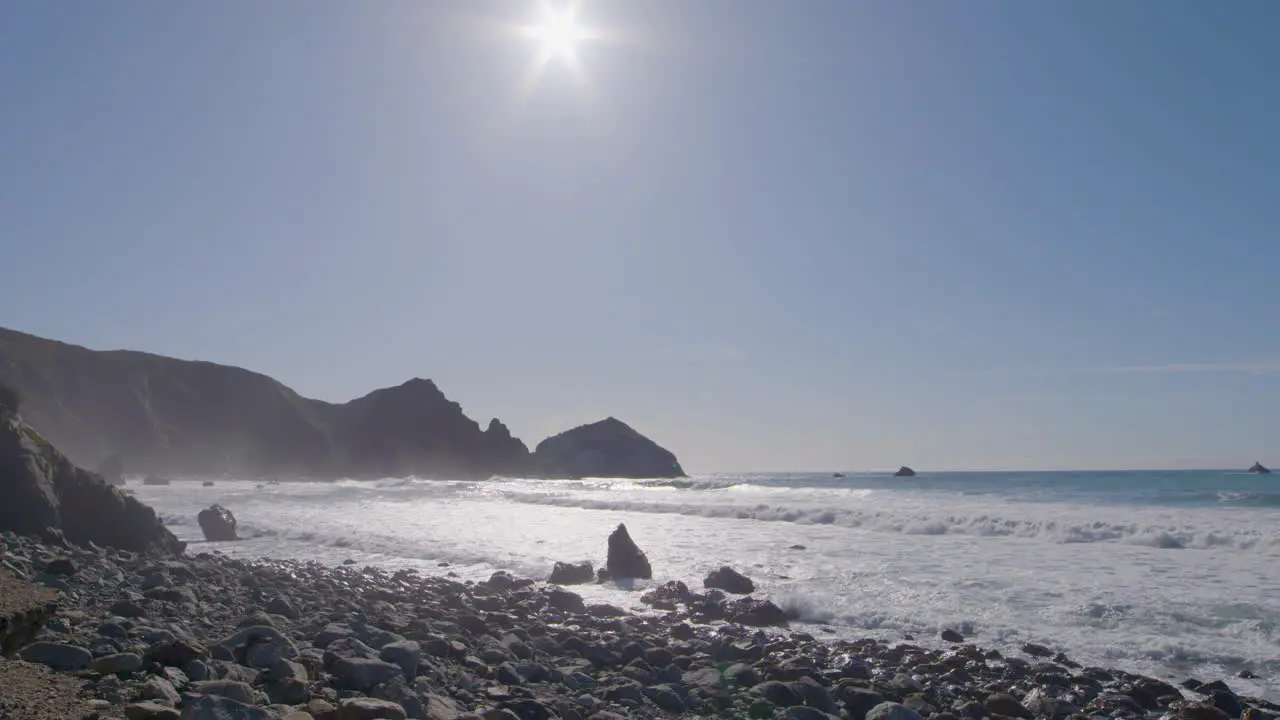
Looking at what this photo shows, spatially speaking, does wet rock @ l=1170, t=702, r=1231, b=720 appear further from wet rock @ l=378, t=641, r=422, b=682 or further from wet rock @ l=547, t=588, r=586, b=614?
wet rock @ l=547, t=588, r=586, b=614

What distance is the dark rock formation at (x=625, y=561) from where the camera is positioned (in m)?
16.1

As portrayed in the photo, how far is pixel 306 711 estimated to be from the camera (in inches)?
218

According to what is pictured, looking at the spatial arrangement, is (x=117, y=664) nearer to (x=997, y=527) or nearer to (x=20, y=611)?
(x=20, y=611)

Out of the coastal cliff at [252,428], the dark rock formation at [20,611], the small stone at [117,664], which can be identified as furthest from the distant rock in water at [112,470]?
the small stone at [117,664]

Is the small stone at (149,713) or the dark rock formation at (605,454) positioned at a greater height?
the dark rock formation at (605,454)

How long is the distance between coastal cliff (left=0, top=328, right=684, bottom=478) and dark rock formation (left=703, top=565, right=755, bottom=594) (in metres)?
A: 42.0

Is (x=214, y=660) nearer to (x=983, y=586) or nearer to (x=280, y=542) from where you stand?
(x=983, y=586)

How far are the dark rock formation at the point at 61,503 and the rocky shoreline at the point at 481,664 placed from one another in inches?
49.2

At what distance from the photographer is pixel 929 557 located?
58.4 ft

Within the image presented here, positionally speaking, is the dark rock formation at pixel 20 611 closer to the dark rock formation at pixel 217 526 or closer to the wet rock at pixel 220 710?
the wet rock at pixel 220 710

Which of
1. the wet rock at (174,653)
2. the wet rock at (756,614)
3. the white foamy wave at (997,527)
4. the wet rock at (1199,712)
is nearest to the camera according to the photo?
the wet rock at (174,653)

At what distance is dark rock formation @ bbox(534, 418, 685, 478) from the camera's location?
347ft

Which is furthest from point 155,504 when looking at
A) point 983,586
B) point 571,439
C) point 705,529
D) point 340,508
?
point 571,439

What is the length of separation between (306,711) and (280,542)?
18.5m
